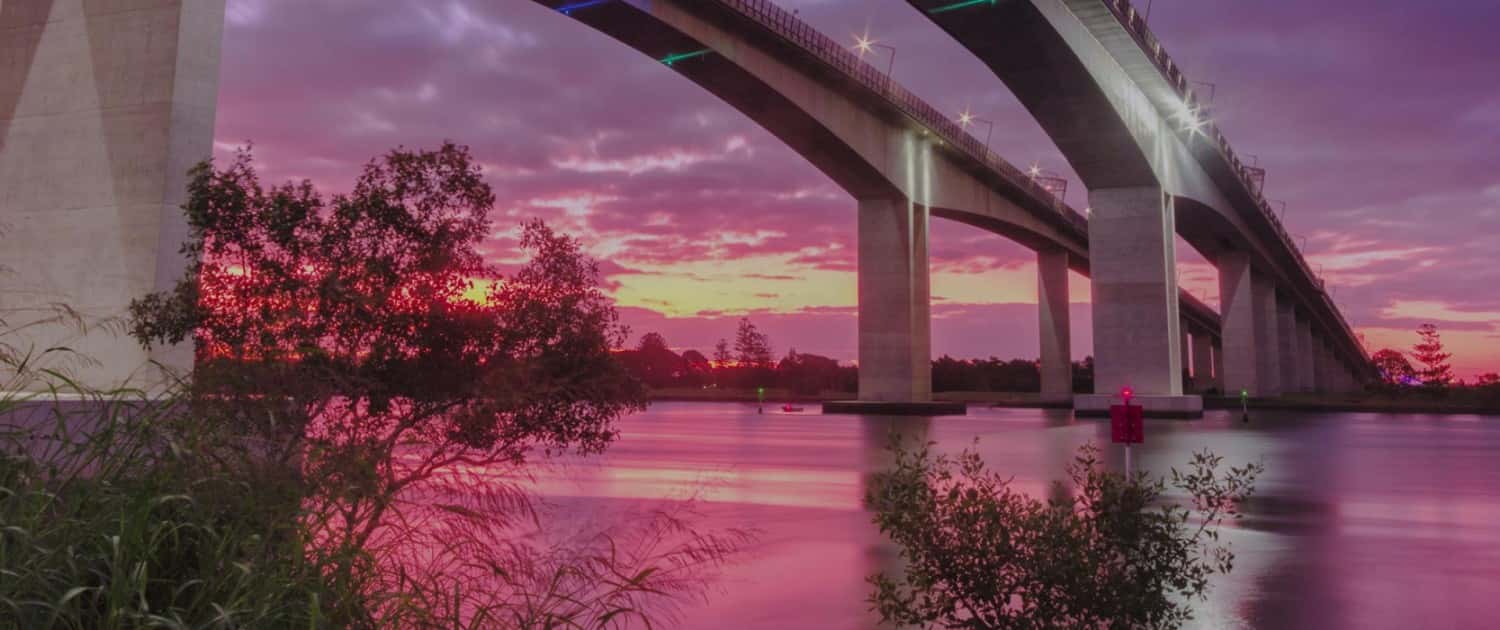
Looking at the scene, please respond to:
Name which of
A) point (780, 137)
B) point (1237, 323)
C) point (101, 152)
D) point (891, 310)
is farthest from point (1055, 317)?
point (101, 152)

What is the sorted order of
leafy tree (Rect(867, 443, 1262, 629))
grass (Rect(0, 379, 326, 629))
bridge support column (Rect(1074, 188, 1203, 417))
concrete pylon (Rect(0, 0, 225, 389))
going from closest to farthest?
grass (Rect(0, 379, 326, 629)) < leafy tree (Rect(867, 443, 1262, 629)) < concrete pylon (Rect(0, 0, 225, 389)) < bridge support column (Rect(1074, 188, 1203, 417))

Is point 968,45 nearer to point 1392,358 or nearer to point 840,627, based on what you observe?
point 840,627

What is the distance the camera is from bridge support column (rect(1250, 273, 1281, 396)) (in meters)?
76.2

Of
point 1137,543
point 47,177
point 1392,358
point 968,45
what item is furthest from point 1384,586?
point 1392,358

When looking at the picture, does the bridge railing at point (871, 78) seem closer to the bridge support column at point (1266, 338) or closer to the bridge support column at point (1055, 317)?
the bridge support column at point (1055, 317)

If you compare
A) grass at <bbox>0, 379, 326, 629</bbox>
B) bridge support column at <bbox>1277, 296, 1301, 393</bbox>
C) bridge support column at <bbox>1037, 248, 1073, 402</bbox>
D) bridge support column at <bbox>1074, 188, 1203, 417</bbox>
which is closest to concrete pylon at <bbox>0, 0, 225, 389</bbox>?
grass at <bbox>0, 379, 326, 629</bbox>

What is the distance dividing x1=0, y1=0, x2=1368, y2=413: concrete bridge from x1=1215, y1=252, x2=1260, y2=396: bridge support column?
11.4 inches

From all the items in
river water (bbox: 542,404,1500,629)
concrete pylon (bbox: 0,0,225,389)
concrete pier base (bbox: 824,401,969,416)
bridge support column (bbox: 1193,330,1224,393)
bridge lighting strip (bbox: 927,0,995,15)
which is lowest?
river water (bbox: 542,404,1500,629)

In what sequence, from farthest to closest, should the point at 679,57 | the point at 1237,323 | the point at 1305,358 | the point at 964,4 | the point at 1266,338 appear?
1. the point at 1305,358
2. the point at 1266,338
3. the point at 1237,323
4. the point at 679,57
5. the point at 964,4

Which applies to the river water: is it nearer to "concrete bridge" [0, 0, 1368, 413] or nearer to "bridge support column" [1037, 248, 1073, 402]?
"concrete bridge" [0, 0, 1368, 413]

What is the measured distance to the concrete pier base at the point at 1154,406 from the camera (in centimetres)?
4028

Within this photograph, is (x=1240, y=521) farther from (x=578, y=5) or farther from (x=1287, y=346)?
(x=1287, y=346)

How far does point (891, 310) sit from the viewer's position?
4866 centimetres

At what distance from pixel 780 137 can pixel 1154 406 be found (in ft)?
62.5
